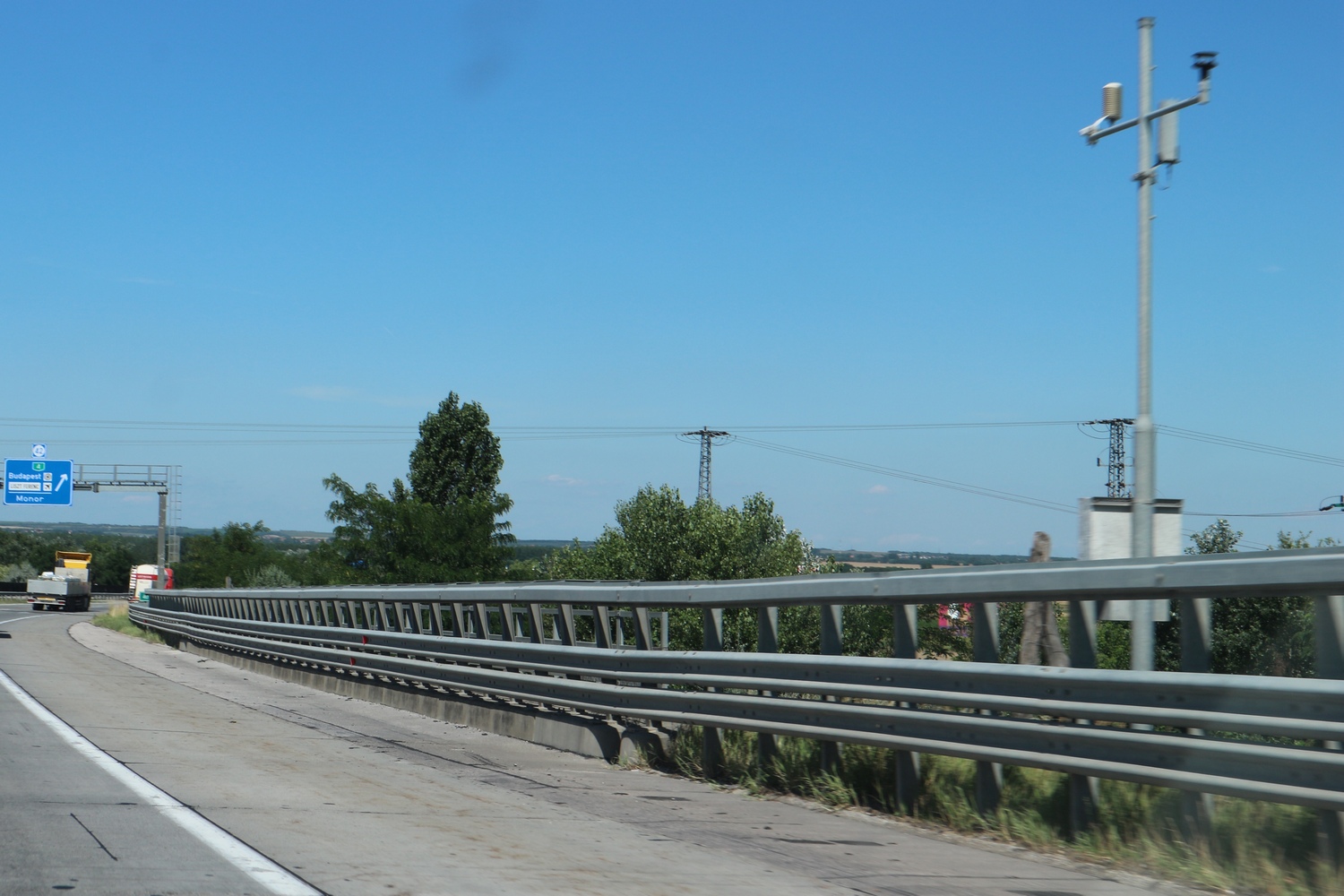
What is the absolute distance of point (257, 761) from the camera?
32.6 feet

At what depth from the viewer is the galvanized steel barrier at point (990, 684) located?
5.32m

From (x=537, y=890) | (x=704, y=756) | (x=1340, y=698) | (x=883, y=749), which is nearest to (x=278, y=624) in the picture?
(x=704, y=756)

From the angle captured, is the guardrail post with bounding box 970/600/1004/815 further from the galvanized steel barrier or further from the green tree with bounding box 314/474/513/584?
the green tree with bounding box 314/474/513/584

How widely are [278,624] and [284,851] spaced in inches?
590

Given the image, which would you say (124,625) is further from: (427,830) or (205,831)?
(427,830)

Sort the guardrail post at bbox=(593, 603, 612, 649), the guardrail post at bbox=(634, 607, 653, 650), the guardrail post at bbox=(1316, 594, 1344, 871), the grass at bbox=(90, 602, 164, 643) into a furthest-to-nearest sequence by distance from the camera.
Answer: the grass at bbox=(90, 602, 164, 643) < the guardrail post at bbox=(593, 603, 612, 649) < the guardrail post at bbox=(634, 607, 653, 650) < the guardrail post at bbox=(1316, 594, 1344, 871)

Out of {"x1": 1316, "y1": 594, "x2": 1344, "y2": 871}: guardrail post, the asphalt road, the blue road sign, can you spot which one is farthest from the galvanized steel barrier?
the blue road sign

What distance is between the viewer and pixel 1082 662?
21.7 feet

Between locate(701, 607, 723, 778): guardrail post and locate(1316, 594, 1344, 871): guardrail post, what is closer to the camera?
locate(1316, 594, 1344, 871): guardrail post

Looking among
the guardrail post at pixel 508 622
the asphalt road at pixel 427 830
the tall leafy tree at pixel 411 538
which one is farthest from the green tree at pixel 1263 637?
the tall leafy tree at pixel 411 538

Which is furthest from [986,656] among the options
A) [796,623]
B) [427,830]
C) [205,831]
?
[796,623]

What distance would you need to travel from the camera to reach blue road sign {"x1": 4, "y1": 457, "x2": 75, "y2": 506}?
53531 millimetres

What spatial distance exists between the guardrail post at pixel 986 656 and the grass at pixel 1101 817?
6cm

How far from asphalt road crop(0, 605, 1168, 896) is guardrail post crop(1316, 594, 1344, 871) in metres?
0.78
